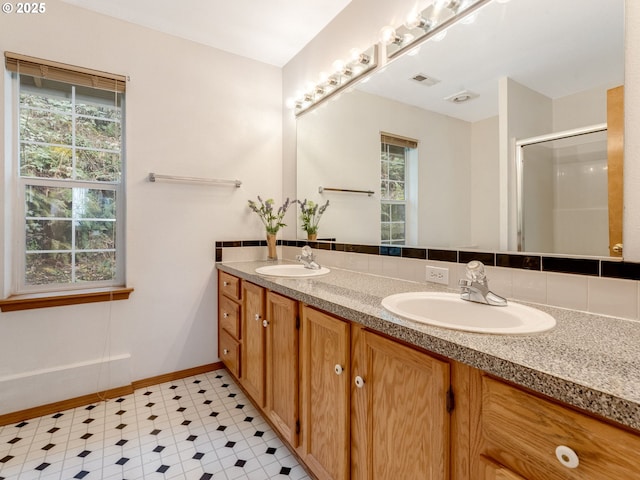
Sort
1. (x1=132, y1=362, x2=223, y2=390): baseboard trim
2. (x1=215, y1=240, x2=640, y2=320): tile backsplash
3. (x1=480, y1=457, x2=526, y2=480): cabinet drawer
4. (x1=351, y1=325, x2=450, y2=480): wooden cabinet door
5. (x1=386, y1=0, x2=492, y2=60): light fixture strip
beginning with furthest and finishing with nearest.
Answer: (x1=132, y1=362, x2=223, y2=390): baseboard trim < (x1=386, y1=0, x2=492, y2=60): light fixture strip < (x1=215, y1=240, x2=640, y2=320): tile backsplash < (x1=351, y1=325, x2=450, y2=480): wooden cabinet door < (x1=480, y1=457, x2=526, y2=480): cabinet drawer

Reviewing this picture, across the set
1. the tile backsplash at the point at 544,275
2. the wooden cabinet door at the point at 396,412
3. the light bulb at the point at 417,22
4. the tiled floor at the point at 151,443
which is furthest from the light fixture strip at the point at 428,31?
the tiled floor at the point at 151,443

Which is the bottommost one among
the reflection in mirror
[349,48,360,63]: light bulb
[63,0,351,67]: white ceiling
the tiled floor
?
the tiled floor

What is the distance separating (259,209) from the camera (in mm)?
2576

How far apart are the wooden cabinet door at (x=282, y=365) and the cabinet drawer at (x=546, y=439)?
33.8 inches

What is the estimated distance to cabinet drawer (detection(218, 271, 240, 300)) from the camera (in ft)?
6.72

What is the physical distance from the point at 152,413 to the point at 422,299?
1.76 m

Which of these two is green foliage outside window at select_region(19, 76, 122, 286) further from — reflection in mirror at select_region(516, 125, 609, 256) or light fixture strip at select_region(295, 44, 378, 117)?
reflection in mirror at select_region(516, 125, 609, 256)

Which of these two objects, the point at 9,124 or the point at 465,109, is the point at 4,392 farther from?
the point at 465,109

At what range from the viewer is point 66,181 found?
1990 mm

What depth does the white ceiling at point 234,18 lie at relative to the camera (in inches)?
76.8

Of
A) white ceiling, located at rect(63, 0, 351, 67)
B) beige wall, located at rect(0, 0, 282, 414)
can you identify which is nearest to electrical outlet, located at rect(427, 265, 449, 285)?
beige wall, located at rect(0, 0, 282, 414)

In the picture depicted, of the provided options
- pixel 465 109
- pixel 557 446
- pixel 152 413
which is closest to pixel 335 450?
pixel 557 446

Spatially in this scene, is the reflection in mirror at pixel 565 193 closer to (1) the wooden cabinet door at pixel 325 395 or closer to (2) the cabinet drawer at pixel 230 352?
(1) the wooden cabinet door at pixel 325 395

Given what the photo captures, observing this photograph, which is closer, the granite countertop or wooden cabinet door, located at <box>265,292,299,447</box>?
the granite countertop
